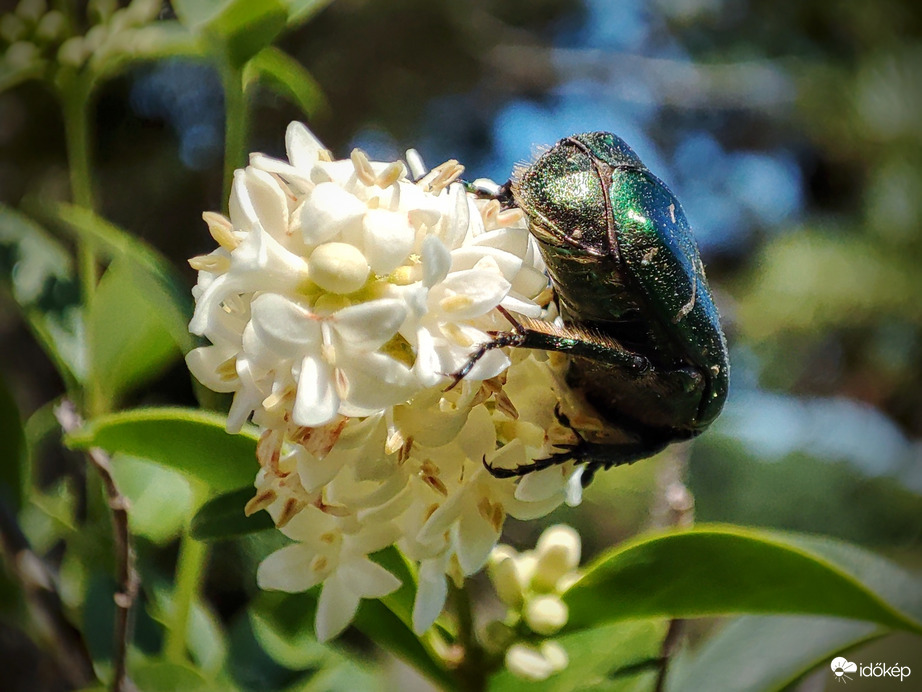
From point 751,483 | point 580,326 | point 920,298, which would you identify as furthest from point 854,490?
point 580,326

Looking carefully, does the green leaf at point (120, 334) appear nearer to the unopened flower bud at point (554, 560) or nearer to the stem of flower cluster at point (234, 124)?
the stem of flower cluster at point (234, 124)

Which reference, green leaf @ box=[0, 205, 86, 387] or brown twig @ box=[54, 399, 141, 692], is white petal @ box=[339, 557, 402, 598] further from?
green leaf @ box=[0, 205, 86, 387]

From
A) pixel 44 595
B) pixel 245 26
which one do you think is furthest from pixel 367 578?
pixel 245 26

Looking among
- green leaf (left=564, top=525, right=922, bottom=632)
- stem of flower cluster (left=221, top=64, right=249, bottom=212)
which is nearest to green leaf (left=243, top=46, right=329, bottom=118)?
stem of flower cluster (left=221, top=64, right=249, bottom=212)

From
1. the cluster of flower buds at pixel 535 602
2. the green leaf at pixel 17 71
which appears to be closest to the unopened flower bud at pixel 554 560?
the cluster of flower buds at pixel 535 602

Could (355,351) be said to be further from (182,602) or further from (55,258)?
(55,258)

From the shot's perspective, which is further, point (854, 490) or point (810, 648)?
point (854, 490)
